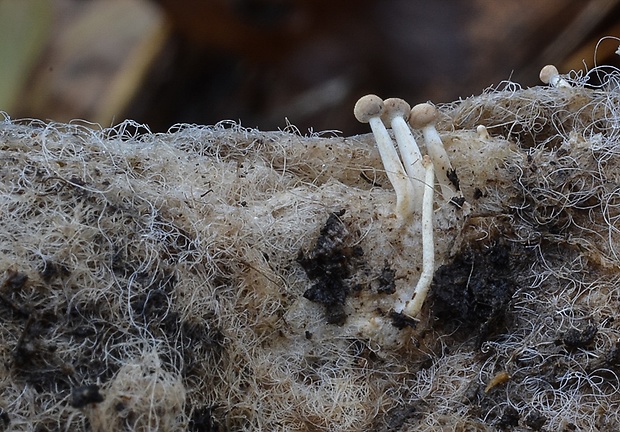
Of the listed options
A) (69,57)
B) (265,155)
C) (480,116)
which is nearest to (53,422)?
(265,155)

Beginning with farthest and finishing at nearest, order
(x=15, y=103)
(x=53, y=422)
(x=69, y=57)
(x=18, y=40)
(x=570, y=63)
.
Result: (x=69, y=57) → (x=15, y=103) → (x=18, y=40) → (x=570, y=63) → (x=53, y=422)

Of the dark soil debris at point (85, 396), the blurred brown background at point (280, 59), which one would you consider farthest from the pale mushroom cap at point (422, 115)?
the blurred brown background at point (280, 59)

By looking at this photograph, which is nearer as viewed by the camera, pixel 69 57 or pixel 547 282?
pixel 547 282

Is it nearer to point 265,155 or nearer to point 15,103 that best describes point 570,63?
point 265,155

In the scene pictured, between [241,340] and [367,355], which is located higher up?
[241,340]

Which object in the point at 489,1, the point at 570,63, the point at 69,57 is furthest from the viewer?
the point at 69,57

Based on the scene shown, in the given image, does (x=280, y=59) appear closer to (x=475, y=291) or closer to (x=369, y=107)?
(x=369, y=107)

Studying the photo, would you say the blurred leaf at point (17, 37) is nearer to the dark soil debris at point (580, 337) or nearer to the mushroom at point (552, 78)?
the mushroom at point (552, 78)

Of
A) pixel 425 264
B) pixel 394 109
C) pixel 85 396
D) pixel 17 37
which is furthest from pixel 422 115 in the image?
pixel 17 37
